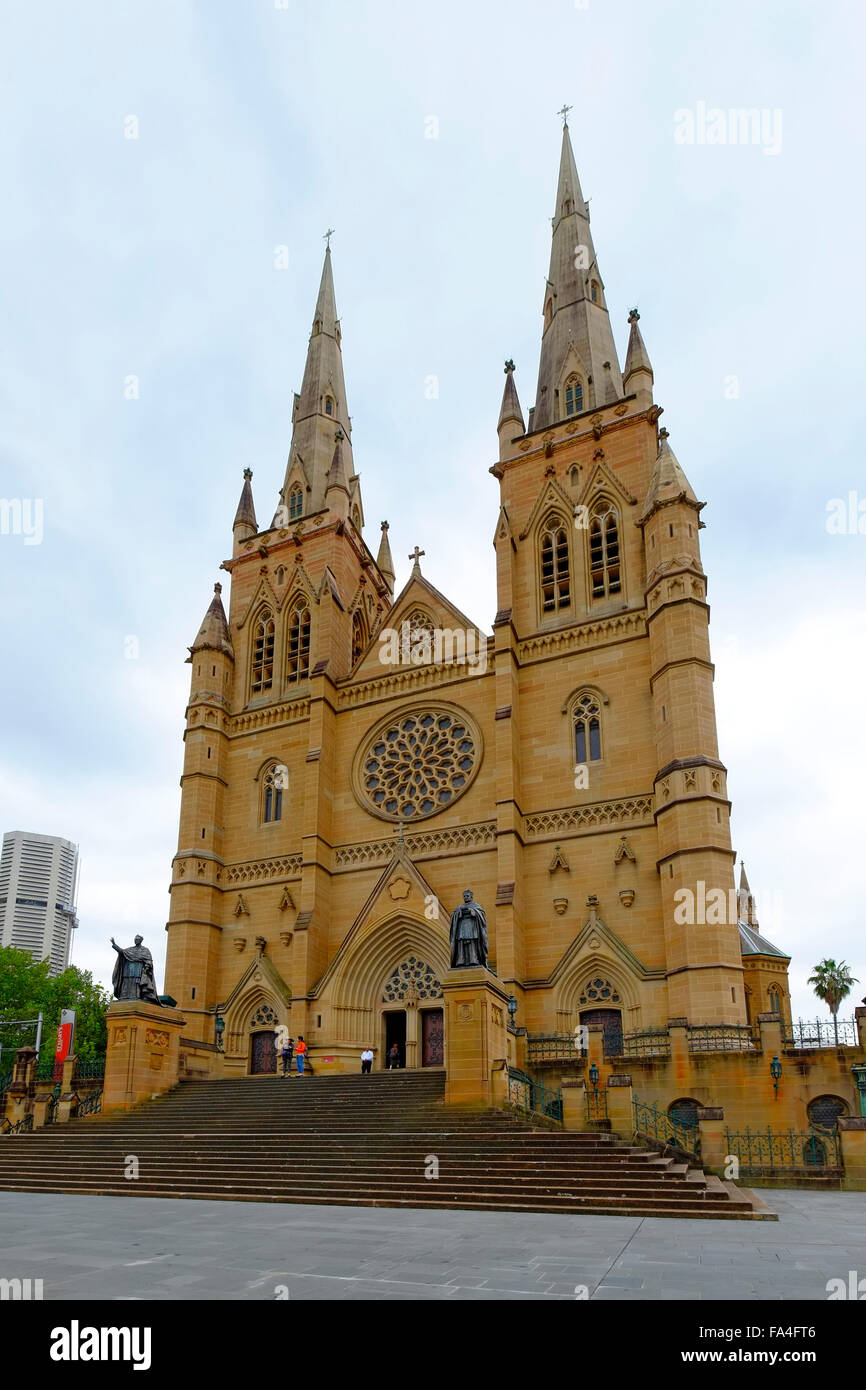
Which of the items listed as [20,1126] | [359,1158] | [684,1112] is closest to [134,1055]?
[20,1126]

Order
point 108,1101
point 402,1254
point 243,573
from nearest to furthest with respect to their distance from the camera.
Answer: point 402,1254
point 108,1101
point 243,573

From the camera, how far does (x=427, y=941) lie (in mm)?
30828

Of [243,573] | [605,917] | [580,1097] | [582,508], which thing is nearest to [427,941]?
[605,917]

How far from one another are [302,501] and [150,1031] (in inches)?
958

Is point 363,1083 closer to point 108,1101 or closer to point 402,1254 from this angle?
point 108,1101

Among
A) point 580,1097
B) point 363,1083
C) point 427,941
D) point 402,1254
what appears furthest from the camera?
point 427,941

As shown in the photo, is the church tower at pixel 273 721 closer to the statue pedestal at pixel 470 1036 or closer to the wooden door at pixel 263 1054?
the wooden door at pixel 263 1054

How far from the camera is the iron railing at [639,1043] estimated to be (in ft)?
82.5

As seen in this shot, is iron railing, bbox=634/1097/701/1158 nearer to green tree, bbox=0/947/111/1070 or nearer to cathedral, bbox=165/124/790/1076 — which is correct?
cathedral, bbox=165/124/790/1076

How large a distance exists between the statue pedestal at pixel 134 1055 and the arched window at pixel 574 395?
26.5 m

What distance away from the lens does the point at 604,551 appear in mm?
33812

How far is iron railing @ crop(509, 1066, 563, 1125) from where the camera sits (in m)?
21.0

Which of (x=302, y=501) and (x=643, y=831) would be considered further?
(x=302, y=501)

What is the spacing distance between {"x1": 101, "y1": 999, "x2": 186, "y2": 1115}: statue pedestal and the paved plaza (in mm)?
11823
